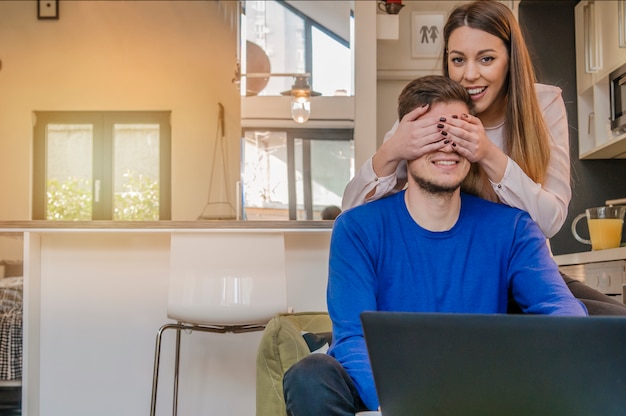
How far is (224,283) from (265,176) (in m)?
2.32

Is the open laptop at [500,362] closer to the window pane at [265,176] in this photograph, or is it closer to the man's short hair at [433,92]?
the man's short hair at [433,92]

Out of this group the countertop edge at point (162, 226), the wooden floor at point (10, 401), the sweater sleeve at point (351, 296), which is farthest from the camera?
the wooden floor at point (10, 401)

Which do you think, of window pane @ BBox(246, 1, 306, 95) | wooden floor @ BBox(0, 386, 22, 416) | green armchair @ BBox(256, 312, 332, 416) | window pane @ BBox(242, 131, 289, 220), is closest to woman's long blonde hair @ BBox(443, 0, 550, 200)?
green armchair @ BBox(256, 312, 332, 416)

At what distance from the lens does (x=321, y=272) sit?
3074 millimetres

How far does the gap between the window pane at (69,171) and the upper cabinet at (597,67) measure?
5.58m

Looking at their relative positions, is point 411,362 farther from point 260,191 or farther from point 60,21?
point 60,21

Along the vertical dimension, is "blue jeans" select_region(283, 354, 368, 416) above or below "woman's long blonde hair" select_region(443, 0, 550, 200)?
below

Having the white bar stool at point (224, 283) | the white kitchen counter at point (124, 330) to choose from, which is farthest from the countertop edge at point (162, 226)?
the white kitchen counter at point (124, 330)

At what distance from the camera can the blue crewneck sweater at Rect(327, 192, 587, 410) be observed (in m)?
1.47

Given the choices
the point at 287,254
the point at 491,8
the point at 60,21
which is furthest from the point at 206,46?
the point at 491,8

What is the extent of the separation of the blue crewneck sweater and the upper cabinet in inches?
87.5

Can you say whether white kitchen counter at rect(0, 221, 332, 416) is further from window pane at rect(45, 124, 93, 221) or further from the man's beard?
window pane at rect(45, 124, 93, 221)

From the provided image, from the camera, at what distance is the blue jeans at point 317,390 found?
1242mm

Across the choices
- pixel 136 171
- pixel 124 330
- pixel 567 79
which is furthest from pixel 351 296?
pixel 136 171
